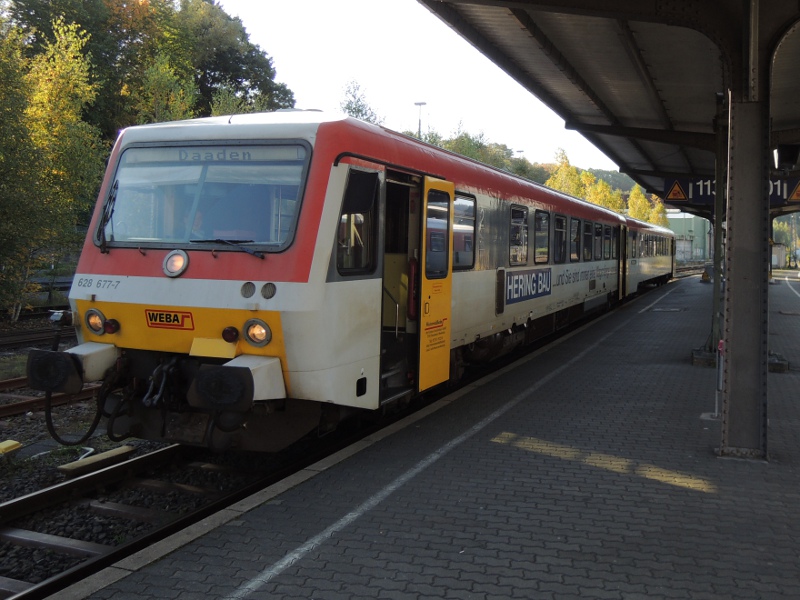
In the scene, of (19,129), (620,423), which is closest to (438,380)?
(620,423)

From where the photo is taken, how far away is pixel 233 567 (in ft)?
14.4

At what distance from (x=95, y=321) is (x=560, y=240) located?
31.7ft

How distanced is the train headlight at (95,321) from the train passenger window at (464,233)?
13.1 feet

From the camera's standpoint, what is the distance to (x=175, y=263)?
6055 mm

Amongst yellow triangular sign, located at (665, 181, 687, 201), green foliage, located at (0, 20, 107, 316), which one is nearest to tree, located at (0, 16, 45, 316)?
green foliage, located at (0, 20, 107, 316)

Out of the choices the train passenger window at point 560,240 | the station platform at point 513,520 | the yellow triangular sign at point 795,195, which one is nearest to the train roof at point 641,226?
Answer: the yellow triangular sign at point 795,195

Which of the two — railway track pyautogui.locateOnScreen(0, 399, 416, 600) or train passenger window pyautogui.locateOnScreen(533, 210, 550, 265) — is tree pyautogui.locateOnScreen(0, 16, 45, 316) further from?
railway track pyautogui.locateOnScreen(0, 399, 416, 600)

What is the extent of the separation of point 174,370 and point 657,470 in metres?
4.21

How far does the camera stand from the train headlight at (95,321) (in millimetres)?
6297

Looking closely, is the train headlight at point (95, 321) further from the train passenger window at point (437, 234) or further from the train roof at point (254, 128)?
the train passenger window at point (437, 234)

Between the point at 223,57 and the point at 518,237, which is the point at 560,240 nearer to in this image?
the point at 518,237

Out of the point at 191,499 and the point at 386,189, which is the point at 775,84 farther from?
the point at 191,499

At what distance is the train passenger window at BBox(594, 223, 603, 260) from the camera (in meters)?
17.6

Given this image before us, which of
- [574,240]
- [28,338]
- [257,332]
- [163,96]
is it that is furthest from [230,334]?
[163,96]
